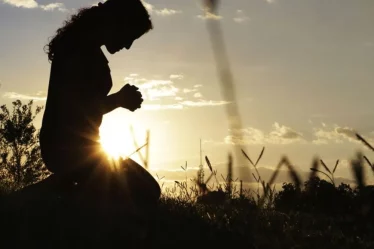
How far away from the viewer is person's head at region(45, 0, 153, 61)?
616 centimetres

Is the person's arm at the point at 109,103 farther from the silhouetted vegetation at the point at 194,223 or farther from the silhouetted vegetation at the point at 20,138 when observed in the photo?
the silhouetted vegetation at the point at 20,138

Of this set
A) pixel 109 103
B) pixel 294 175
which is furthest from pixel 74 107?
pixel 294 175

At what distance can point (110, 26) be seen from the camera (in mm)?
6199

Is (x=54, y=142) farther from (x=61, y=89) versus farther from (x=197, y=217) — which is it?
(x=197, y=217)

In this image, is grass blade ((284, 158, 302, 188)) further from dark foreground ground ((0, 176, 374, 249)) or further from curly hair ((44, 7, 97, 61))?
curly hair ((44, 7, 97, 61))

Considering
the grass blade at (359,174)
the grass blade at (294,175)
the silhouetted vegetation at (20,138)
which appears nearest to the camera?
the grass blade at (359,174)

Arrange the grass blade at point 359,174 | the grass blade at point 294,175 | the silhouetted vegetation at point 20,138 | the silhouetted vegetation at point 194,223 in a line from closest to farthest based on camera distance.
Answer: the grass blade at point 359,174 → the grass blade at point 294,175 → the silhouetted vegetation at point 194,223 → the silhouetted vegetation at point 20,138

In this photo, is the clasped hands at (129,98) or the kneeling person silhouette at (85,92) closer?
the clasped hands at (129,98)

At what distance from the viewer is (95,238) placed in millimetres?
5266

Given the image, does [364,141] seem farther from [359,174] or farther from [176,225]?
Result: [176,225]

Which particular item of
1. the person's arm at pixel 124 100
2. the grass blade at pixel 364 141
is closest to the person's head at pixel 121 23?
the person's arm at pixel 124 100

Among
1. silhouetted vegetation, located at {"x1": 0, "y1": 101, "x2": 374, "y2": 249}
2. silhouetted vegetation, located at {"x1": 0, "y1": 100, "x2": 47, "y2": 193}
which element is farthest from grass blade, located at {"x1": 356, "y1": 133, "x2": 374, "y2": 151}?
silhouetted vegetation, located at {"x1": 0, "y1": 100, "x2": 47, "y2": 193}

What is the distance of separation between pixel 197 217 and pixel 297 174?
11.3 feet

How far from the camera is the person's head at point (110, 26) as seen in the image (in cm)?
616
